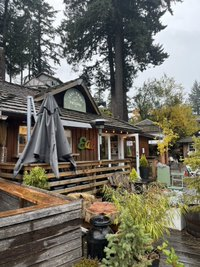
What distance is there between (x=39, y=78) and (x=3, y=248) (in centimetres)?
2071

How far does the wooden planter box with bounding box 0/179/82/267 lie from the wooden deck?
62.7 inches

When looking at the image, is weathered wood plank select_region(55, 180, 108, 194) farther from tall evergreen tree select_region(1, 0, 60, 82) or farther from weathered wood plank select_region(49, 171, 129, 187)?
tall evergreen tree select_region(1, 0, 60, 82)

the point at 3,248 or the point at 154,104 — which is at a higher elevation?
the point at 154,104

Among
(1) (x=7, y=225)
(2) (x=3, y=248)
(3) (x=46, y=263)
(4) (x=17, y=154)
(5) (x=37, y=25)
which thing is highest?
(5) (x=37, y=25)

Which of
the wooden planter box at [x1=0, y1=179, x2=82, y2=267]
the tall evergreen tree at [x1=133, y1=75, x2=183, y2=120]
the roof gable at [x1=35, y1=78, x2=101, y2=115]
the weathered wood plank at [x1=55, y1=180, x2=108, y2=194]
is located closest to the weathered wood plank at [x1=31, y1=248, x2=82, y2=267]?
the wooden planter box at [x1=0, y1=179, x2=82, y2=267]

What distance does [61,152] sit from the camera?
467 cm

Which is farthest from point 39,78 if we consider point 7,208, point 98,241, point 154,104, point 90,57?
point 98,241

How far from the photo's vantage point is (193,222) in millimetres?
4180

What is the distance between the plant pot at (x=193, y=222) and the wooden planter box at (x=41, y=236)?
8.94 ft

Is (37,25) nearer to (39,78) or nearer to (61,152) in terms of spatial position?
(39,78)

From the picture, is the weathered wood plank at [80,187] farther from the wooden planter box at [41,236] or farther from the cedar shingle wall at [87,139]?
the wooden planter box at [41,236]

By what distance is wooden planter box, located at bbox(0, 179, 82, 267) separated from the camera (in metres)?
2.00

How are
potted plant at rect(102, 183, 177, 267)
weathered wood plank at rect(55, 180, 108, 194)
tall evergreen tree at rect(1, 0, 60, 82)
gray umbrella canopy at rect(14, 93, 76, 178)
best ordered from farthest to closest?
tall evergreen tree at rect(1, 0, 60, 82)
weathered wood plank at rect(55, 180, 108, 194)
gray umbrella canopy at rect(14, 93, 76, 178)
potted plant at rect(102, 183, 177, 267)

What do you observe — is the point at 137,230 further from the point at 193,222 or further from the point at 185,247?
the point at 193,222
